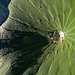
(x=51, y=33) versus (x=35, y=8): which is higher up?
(x=35, y=8)

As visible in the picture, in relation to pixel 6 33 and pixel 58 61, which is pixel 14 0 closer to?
pixel 6 33

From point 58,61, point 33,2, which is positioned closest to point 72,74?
point 58,61

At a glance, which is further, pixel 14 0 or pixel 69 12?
pixel 14 0

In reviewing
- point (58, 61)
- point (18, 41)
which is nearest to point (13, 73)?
point (18, 41)

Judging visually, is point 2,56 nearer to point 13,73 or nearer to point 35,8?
point 13,73

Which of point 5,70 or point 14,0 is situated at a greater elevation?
point 14,0

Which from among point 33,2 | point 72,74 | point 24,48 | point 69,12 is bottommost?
point 72,74
